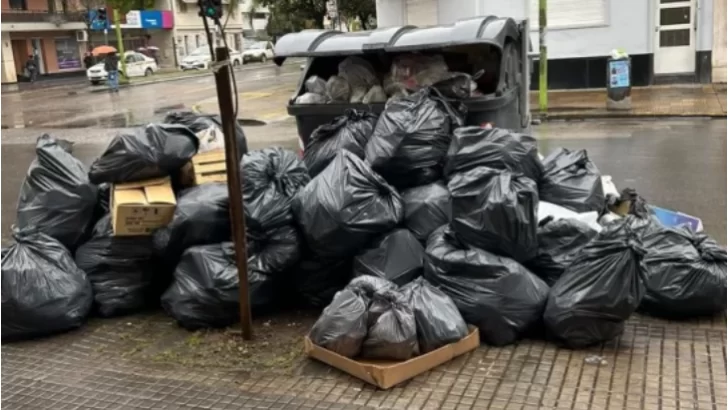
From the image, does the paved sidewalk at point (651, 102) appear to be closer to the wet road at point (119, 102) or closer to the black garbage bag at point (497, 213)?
the wet road at point (119, 102)

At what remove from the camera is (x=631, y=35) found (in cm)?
1492

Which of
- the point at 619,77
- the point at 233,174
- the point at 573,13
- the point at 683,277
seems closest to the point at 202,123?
the point at 233,174

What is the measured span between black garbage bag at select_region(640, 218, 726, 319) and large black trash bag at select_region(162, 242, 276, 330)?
6.92 ft

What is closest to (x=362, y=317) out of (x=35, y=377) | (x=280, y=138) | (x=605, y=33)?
(x=35, y=377)

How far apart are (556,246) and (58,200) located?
2.97m

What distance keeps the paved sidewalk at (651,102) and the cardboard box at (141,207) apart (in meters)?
9.50

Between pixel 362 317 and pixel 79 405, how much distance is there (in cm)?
135

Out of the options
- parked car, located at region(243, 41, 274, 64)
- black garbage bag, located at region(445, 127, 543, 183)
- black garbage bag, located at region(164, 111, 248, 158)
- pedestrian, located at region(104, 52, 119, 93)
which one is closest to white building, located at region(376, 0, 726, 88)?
black garbage bag, located at region(445, 127, 543, 183)

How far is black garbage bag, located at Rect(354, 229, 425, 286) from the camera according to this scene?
408 cm

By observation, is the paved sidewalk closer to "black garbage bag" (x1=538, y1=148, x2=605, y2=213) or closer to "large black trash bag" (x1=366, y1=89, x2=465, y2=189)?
"black garbage bag" (x1=538, y1=148, x2=605, y2=213)

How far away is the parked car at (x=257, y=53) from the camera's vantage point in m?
44.0

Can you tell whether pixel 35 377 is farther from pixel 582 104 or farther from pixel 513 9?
pixel 513 9

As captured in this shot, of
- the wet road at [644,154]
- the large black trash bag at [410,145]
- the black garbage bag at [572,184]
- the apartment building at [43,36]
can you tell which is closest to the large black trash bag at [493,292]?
the large black trash bag at [410,145]

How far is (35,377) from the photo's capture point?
12.3 feet
